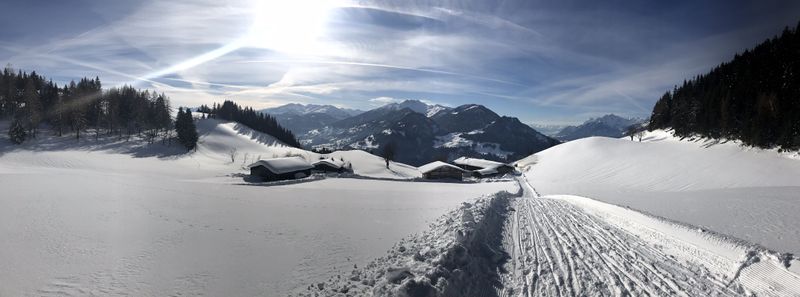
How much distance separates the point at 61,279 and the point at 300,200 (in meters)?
15.1

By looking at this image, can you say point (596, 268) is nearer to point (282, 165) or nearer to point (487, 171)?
point (282, 165)

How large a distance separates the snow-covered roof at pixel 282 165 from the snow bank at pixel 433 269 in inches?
1819

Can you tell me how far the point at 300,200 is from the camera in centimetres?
2223

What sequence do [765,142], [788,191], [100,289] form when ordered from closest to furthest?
[100,289]
[788,191]
[765,142]

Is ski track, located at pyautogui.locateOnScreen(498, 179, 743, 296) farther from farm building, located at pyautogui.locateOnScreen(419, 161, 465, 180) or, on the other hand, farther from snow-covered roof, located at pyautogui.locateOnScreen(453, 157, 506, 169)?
snow-covered roof, located at pyautogui.locateOnScreen(453, 157, 506, 169)

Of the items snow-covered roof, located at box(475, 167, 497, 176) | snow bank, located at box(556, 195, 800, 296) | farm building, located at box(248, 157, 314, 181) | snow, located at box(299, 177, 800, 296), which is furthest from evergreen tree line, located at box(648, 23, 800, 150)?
farm building, located at box(248, 157, 314, 181)

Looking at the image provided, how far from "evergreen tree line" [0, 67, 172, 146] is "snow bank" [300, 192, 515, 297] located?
88169mm

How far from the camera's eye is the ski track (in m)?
7.61

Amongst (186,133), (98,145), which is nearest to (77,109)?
(98,145)

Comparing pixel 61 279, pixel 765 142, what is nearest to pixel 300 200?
pixel 61 279

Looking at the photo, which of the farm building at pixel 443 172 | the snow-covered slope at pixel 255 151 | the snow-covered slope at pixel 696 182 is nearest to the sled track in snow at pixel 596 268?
the snow-covered slope at pixel 696 182

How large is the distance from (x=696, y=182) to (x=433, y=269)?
46830 mm

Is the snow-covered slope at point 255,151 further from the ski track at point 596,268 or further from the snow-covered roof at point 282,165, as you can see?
the ski track at point 596,268

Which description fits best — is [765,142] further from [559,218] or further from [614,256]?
[614,256]
